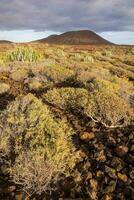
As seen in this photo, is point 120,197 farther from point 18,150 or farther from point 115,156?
point 18,150

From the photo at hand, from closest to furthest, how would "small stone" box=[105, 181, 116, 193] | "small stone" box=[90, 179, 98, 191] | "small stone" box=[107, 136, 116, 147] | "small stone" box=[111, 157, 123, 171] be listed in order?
"small stone" box=[105, 181, 116, 193] → "small stone" box=[90, 179, 98, 191] → "small stone" box=[111, 157, 123, 171] → "small stone" box=[107, 136, 116, 147]

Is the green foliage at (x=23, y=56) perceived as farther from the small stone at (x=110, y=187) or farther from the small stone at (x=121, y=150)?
the small stone at (x=110, y=187)

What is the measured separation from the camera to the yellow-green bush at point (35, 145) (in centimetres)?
786

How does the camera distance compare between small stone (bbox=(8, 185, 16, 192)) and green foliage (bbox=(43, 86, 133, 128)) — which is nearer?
small stone (bbox=(8, 185, 16, 192))

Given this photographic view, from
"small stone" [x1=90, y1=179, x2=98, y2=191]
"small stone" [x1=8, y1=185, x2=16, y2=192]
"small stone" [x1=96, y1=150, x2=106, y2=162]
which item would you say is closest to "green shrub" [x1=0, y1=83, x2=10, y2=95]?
"small stone" [x1=96, y1=150, x2=106, y2=162]

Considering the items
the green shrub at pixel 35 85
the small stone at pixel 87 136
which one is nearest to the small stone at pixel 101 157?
the small stone at pixel 87 136

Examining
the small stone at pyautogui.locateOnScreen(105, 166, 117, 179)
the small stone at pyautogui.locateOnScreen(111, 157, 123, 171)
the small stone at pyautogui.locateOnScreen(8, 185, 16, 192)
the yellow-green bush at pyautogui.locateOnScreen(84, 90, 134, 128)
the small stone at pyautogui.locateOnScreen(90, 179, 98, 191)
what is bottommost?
the small stone at pyautogui.locateOnScreen(8, 185, 16, 192)

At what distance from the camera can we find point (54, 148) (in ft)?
27.4

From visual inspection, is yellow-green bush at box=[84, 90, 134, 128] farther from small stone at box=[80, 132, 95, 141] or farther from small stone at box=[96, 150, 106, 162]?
small stone at box=[96, 150, 106, 162]

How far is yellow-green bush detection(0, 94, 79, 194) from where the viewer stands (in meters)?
7.86

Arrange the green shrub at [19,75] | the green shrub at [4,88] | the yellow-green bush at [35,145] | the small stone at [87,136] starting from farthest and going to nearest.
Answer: the green shrub at [19,75], the green shrub at [4,88], the small stone at [87,136], the yellow-green bush at [35,145]

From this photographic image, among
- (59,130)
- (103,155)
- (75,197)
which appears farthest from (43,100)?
(75,197)

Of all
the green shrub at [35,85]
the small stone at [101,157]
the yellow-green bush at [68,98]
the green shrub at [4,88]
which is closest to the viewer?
the small stone at [101,157]

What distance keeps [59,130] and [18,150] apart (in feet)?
3.36
